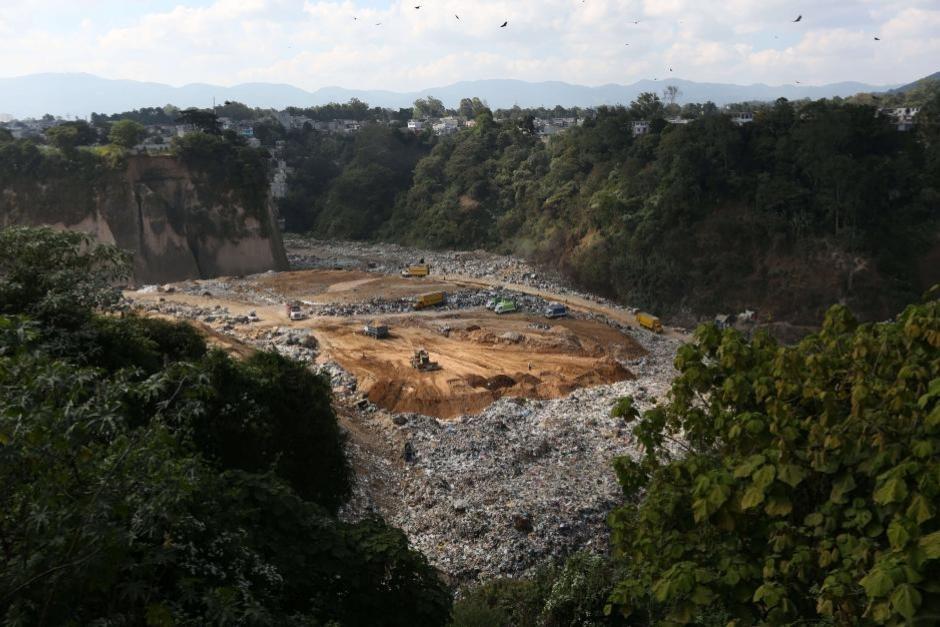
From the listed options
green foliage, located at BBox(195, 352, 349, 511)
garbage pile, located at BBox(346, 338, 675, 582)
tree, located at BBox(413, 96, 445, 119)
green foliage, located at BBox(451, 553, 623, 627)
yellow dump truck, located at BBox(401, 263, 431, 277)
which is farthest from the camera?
tree, located at BBox(413, 96, 445, 119)

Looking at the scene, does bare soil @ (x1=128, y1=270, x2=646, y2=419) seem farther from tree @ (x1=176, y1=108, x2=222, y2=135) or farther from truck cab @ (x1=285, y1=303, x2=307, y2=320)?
tree @ (x1=176, y1=108, x2=222, y2=135)

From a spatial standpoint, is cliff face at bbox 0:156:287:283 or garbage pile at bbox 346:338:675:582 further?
cliff face at bbox 0:156:287:283

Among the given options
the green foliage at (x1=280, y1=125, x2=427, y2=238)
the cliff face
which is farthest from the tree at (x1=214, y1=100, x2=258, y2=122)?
the cliff face

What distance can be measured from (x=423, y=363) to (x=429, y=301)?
9494 millimetres

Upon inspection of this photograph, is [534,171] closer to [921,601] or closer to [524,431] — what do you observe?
[524,431]

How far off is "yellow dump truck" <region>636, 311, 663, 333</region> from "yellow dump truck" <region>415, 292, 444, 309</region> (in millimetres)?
9509

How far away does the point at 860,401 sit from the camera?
5688 millimetres

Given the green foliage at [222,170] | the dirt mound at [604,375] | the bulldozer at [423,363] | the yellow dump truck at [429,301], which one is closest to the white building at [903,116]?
the dirt mound at [604,375]

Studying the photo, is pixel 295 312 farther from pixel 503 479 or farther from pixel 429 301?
pixel 503 479

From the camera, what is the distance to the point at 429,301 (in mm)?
35500

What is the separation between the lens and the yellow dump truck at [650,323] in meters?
34.9

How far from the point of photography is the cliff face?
43594mm

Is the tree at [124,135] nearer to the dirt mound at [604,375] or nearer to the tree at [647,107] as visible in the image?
the tree at [647,107]

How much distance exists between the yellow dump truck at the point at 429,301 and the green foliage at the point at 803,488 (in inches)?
1128
